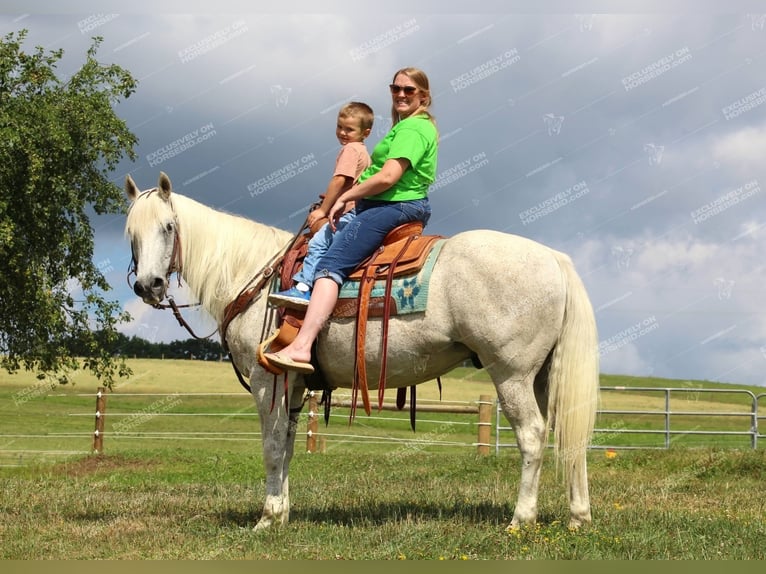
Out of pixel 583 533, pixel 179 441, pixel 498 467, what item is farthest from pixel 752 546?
pixel 179 441

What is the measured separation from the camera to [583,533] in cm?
576

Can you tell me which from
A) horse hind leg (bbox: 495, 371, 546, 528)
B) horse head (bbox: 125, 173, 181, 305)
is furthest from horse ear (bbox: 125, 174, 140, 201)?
horse hind leg (bbox: 495, 371, 546, 528)

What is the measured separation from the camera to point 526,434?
600 cm

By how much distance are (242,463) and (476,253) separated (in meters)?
9.95

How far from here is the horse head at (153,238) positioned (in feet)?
21.5

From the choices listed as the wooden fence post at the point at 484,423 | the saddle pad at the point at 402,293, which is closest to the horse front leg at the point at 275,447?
the saddle pad at the point at 402,293

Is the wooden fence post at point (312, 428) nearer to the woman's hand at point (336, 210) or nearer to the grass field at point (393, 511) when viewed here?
the grass field at point (393, 511)

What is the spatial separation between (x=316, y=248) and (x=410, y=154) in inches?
40.8

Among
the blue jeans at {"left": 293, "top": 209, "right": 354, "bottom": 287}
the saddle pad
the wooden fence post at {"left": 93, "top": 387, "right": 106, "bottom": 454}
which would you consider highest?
the blue jeans at {"left": 293, "top": 209, "right": 354, "bottom": 287}

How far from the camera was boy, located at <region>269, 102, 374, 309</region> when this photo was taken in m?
6.35

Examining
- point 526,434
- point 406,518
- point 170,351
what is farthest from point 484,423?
point 170,351

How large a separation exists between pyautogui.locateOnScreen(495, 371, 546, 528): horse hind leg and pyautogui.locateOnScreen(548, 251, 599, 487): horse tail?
15 cm

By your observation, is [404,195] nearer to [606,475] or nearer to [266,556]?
[266,556]

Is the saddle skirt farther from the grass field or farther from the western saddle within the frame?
the grass field
